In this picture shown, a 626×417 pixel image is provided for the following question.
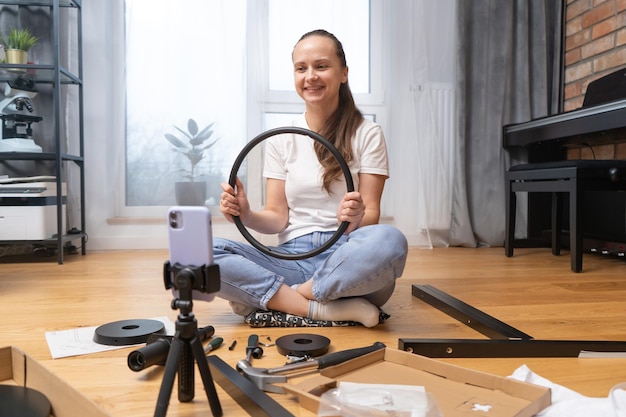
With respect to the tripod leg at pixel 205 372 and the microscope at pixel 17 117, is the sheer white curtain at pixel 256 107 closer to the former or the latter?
the microscope at pixel 17 117

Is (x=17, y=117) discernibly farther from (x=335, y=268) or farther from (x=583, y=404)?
(x=583, y=404)

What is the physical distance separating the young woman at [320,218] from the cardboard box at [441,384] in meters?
0.25

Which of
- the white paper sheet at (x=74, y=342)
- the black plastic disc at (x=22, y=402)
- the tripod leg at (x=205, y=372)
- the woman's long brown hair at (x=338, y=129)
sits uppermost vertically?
the woman's long brown hair at (x=338, y=129)

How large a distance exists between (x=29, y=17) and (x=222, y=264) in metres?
1.99

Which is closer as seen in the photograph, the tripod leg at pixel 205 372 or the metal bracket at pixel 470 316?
the tripod leg at pixel 205 372

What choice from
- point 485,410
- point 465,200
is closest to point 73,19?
point 465,200

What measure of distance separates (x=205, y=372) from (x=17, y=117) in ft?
6.82

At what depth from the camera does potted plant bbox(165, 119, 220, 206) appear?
2.63m

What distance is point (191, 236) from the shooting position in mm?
678

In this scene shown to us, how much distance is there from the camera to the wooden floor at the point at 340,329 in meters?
0.93

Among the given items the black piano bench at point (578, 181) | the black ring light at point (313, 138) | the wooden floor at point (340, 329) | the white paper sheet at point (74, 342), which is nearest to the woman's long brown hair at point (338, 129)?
the black ring light at point (313, 138)

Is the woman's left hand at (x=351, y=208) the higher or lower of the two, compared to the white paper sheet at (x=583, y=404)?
higher

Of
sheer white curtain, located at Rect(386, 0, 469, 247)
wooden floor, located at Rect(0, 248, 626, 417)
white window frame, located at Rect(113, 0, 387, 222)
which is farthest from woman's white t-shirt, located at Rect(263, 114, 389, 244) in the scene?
sheer white curtain, located at Rect(386, 0, 469, 247)

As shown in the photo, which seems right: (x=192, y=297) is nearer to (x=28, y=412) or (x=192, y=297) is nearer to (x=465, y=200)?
(x=28, y=412)
